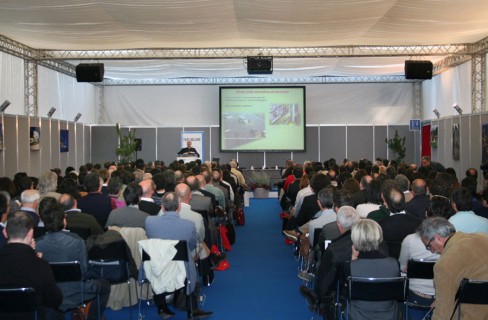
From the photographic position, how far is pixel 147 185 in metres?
6.95

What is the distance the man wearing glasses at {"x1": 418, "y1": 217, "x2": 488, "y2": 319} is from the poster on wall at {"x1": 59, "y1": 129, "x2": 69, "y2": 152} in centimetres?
1498

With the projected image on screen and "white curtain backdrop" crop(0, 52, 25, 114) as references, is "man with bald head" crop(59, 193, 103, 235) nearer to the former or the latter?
"white curtain backdrop" crop(0, 52, 25, 114)

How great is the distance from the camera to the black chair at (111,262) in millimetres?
5043

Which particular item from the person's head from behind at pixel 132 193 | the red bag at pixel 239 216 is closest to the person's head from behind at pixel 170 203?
the person's head from behind at pixel 132 193

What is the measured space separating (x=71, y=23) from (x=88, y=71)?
3.54m

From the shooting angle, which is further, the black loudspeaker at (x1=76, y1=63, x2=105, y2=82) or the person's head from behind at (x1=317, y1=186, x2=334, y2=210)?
the black loudspeaker at (x1=76, y1=63, x2=105, y2=82)

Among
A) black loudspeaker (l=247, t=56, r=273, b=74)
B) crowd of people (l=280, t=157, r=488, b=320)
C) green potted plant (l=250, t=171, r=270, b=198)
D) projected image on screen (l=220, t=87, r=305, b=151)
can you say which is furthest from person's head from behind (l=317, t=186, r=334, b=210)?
projected image on screen (l=220, t=87, r=305, b=151)

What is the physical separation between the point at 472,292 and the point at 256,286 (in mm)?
3751

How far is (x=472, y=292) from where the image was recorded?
11.8 ft

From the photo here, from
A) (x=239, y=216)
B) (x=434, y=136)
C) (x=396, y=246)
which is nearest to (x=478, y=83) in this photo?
(x=434, y=136)

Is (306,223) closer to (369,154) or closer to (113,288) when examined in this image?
(113,288)

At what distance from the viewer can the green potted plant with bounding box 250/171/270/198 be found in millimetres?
18609

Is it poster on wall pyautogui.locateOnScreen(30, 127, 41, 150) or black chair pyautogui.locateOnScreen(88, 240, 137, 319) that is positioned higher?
poster on wall pyautogui.locateOnScreen(30, 127, 41, 150)

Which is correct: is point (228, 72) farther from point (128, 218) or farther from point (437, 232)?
point (437, 232)
